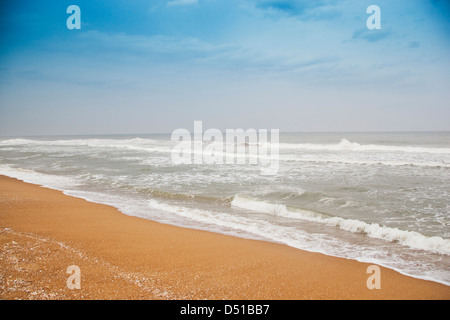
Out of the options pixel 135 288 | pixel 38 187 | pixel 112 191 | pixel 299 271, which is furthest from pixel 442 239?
pixel 38 187

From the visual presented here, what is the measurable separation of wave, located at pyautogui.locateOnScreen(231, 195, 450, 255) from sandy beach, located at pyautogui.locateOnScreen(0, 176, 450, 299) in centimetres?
177

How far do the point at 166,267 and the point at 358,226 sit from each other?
477 centimetres

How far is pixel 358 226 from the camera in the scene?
261 inches

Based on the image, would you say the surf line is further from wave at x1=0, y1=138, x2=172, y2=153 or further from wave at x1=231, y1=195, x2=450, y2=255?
wave at x1=231, y1=195, x2=450, y2=255

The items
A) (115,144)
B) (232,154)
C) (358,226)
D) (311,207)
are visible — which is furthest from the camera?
(115,144)

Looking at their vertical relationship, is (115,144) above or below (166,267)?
above

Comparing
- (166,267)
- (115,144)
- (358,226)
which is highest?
(115,144)

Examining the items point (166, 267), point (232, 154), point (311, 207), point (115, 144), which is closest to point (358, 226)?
point (311, 207)

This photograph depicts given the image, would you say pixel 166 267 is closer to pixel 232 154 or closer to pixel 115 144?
pixel 232 154

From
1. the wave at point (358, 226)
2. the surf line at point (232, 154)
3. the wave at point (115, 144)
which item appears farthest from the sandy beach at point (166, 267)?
the wave at point (115, 144)

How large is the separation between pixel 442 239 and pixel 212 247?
182 inches
